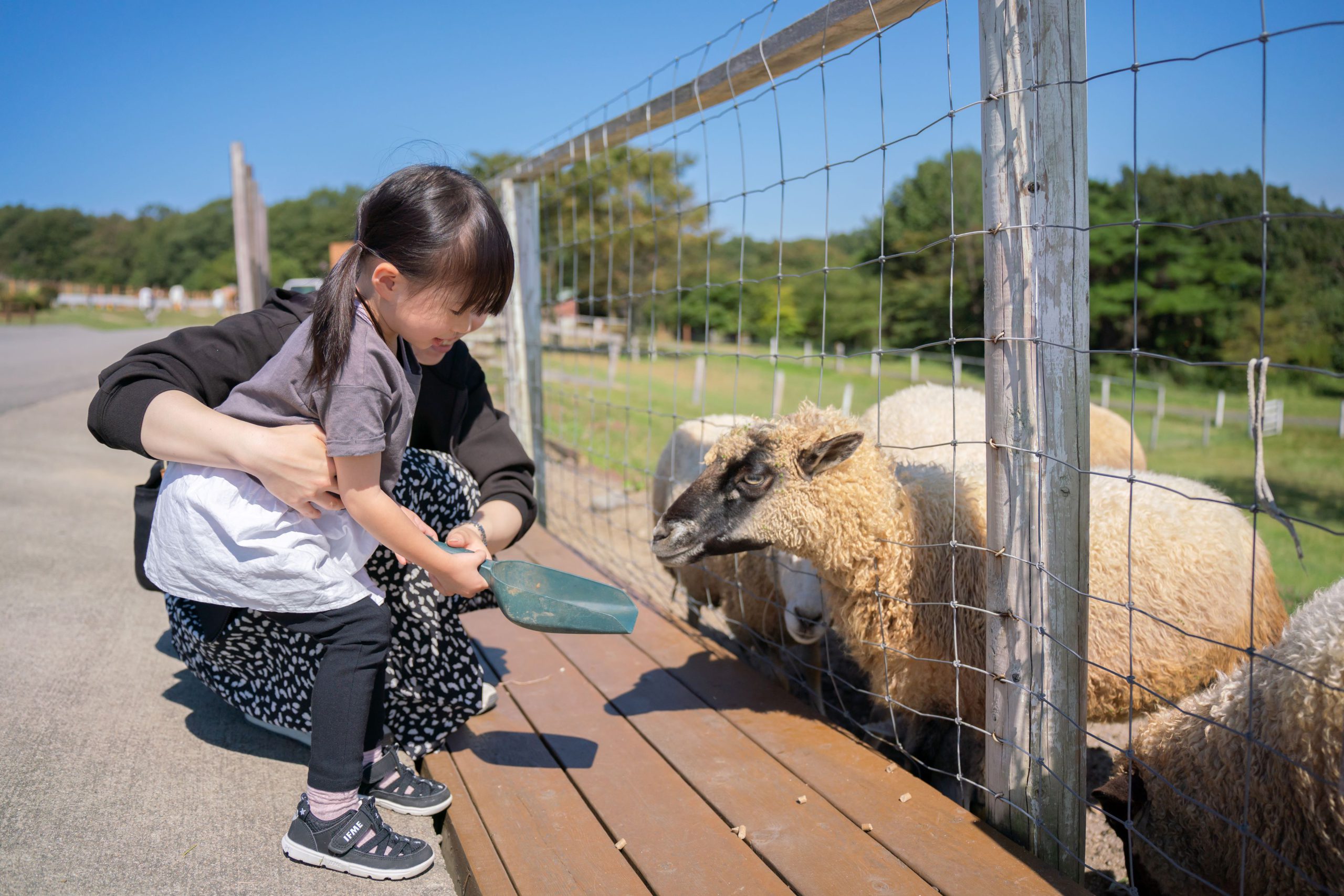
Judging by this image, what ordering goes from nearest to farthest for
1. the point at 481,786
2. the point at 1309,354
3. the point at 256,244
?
the point at 481,786, the point at 256,244, the point at 1309,354

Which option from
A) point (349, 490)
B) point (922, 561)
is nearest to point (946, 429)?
point (922, 561)

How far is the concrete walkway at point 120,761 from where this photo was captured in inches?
77.5

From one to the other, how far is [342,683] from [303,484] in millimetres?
510

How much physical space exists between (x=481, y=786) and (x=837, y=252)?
257ft

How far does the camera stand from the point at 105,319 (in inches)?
1737

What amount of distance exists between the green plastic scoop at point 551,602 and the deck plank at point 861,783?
0.73 meters

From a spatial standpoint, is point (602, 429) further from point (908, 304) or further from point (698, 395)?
point (908, 304)

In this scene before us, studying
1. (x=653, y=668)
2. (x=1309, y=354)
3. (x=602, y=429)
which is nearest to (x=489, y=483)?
(x=653, y=668)

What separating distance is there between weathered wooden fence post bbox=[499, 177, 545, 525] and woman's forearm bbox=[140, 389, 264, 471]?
342 cm

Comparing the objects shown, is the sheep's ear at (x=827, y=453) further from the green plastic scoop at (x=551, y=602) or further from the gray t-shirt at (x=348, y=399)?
the gray t-shirt at (x=348, y=399)

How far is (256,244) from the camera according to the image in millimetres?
13789

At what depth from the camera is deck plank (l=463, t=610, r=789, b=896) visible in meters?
1.94

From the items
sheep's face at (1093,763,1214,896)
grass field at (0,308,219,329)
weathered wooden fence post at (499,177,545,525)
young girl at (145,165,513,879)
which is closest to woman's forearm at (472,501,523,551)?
young girl at (145,165,513,879)

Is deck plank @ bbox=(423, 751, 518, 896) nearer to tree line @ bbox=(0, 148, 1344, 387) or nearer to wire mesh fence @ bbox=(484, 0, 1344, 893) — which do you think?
wire mesh fence @ bbox=(484, 0, 1344, 893)
